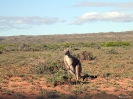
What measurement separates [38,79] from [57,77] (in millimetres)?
1602

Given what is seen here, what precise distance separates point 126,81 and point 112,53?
16.2 metres

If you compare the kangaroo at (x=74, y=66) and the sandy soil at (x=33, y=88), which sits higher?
the kangaroo at (x=74, y=66)

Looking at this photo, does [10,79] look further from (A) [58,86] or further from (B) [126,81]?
(B) [126,81]

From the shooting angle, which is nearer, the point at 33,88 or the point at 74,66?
the point at 33,88

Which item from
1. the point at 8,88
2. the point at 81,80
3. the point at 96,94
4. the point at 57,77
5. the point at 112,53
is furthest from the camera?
the point at 112,53

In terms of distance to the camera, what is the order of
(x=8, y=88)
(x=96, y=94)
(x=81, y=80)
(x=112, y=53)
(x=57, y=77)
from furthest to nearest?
1. (x=112, y=53)
2. (x=81, y=80)
3. (x=57, y=77)
4. (x=8, y=88)
5. (x=96, y=94)

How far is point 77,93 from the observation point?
9.51m

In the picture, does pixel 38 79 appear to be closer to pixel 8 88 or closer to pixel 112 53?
pixel 8 88

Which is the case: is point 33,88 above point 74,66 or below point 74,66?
below

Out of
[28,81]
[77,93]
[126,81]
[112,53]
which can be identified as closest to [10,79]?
[28,81]

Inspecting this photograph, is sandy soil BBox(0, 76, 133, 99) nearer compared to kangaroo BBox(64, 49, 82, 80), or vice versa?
sandy soil BBox(0, 76, 133, 99)

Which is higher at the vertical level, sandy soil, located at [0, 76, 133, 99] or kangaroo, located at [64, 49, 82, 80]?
kangaroo, located at [64, 49, 82, 80]

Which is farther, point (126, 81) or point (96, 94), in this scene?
point (126, 81)

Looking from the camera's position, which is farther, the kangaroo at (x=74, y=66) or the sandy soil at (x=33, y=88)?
the kangaroo at (x=74, y=66)
